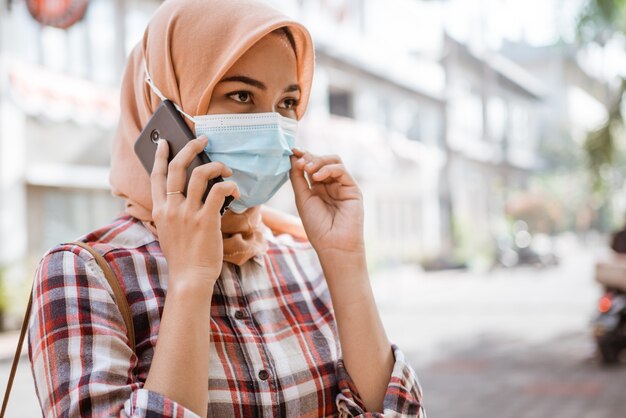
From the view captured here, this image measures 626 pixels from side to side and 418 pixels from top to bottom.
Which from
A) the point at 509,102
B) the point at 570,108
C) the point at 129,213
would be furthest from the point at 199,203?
the point at 570,108

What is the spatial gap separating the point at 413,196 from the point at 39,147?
15.5m

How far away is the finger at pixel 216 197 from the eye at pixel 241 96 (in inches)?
10.5

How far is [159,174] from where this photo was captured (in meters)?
1.35

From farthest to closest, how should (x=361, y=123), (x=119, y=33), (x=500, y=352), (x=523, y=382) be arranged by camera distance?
(x=361, y=123) → (x=119, y=33) → (x=500, y=352) → (x=523, y=382)

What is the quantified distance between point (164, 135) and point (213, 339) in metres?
0.40

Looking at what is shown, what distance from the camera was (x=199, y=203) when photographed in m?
1.30

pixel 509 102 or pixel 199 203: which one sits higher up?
pixel 509 102

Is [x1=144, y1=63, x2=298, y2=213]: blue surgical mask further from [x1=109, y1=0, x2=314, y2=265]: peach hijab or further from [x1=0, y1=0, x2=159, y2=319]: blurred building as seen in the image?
[x1=0, y1=0, x2=159, y2=319]: blurred building

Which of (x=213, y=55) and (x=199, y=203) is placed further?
(x=213, y=55)

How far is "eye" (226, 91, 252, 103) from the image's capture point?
150 cm

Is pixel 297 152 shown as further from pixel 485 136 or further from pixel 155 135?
pixel 485 136

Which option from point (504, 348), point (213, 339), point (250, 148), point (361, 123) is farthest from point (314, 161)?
point (361, 123)

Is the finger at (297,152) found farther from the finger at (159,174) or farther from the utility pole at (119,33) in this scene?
the utility pole at (119,33)

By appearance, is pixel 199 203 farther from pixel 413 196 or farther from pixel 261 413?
pixel 413 196
